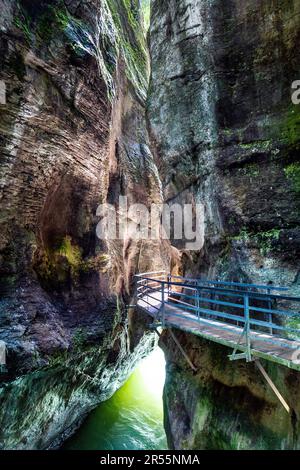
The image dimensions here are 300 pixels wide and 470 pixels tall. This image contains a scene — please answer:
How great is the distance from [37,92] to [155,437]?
39.4 ft

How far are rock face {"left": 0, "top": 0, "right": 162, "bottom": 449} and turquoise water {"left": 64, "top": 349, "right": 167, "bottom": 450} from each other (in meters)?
0.65

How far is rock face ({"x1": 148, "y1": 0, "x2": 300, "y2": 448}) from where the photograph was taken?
529 centimetres

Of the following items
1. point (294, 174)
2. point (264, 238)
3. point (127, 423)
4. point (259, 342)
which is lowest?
point (127, 423)

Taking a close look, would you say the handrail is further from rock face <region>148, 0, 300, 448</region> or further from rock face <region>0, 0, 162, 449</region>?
rock face <region>0, 0, 162, 449</region>

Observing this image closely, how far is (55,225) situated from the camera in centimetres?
909

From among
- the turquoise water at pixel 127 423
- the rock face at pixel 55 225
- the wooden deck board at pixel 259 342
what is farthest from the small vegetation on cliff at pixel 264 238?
the turquoise water at pixel 127 423

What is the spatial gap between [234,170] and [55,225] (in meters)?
6.01

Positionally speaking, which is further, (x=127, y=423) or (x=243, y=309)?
(x=127, y=423)

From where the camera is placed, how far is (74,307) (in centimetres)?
874

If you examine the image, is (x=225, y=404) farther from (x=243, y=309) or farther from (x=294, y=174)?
(x=294, y=174)

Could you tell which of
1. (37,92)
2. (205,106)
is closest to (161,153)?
(205,106)

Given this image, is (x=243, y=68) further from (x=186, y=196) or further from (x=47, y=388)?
(x=47, y=388)

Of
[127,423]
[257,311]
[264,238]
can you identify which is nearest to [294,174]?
[264,238]

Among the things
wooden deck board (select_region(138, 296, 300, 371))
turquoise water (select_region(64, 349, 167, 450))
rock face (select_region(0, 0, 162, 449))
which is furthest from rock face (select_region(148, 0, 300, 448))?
turquoise water (select_region(64, 349, 167, 450))
